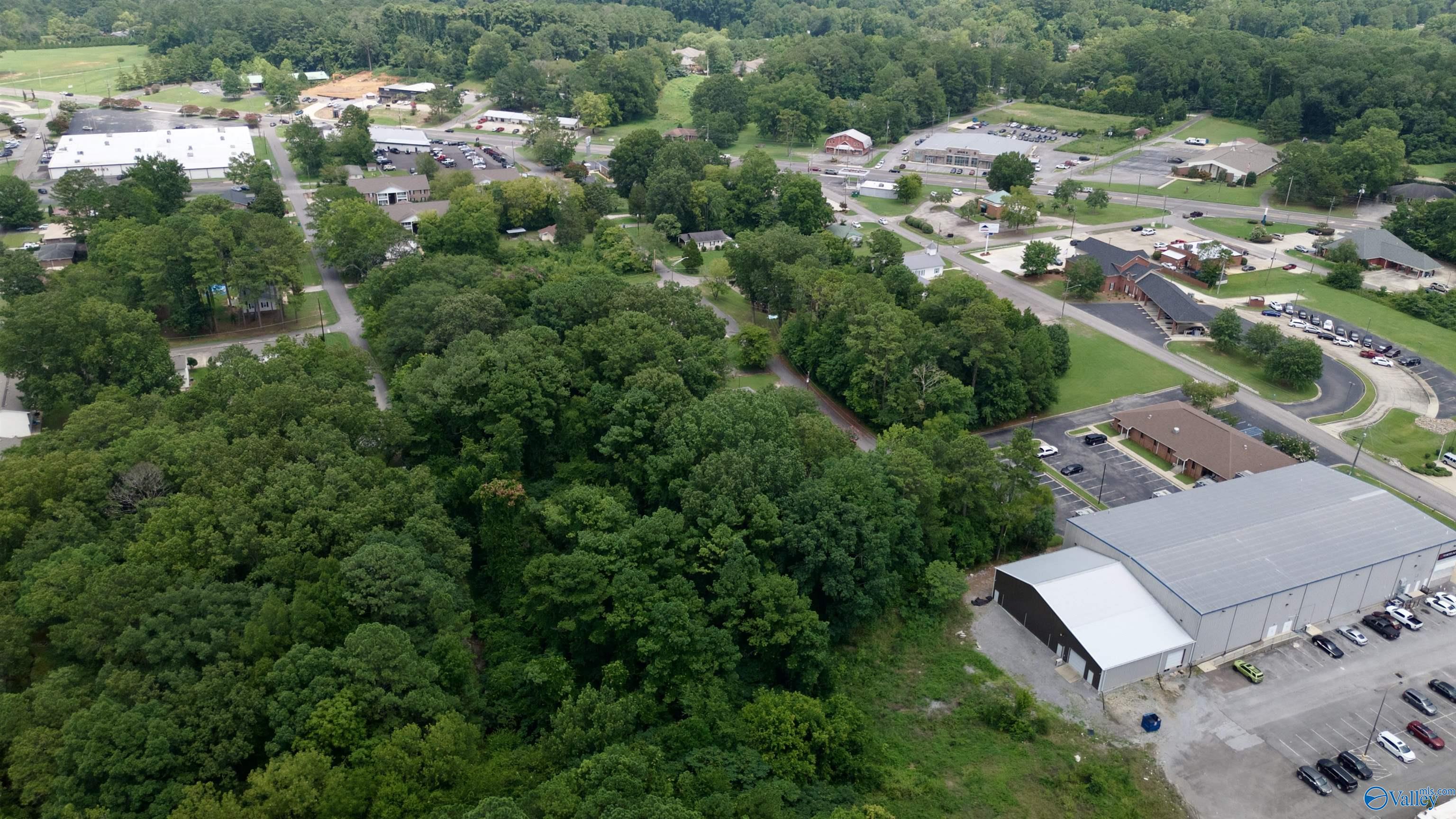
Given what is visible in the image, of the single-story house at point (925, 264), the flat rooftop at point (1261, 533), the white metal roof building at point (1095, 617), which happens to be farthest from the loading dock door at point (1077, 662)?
the single-story house at point (925, 264)

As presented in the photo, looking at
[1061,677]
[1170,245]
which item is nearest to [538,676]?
[1061,677]

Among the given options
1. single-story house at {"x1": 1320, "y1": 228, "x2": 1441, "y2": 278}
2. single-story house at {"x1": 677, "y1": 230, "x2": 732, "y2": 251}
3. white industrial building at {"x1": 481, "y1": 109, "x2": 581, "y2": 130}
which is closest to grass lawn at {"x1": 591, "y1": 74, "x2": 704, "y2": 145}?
white industrial building at {"x1": 481, "y1": 109, "x2": 581, "y2": 130}

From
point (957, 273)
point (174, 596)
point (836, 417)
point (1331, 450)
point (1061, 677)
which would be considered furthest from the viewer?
point (957, 273)

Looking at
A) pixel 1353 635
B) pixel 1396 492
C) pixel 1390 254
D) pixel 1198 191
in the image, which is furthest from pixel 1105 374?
pixel 1198 191

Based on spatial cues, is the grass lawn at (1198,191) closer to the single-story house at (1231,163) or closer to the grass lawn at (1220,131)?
the single-story house at (1231,163)

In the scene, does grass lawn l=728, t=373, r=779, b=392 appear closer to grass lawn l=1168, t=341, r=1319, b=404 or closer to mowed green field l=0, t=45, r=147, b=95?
grass lawn l=1168, t=341, r=1319, b=404

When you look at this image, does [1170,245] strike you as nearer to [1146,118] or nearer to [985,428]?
[985,428]

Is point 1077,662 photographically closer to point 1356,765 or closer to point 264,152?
point 1356,765
